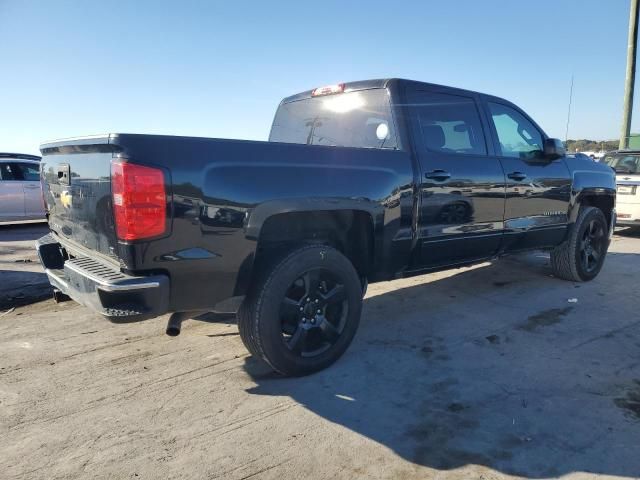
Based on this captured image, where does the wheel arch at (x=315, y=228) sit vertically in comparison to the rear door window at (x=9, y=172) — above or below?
below

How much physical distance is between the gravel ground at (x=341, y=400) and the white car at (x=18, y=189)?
7.21 m

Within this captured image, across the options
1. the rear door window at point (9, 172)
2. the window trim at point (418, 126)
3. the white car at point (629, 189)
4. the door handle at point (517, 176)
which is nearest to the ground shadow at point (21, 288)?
the window trim at point (418, 126)

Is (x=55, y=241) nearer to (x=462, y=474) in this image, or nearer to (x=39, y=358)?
(x=39, y=358)

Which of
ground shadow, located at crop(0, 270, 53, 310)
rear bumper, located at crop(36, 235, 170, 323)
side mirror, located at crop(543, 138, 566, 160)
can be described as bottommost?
ground shadow, located at crop(0, 270, 53, 310)

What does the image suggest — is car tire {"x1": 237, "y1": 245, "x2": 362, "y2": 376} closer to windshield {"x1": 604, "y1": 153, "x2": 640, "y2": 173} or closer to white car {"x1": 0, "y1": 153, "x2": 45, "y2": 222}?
windshield {"x1": 604, "y1": 153, "x2": 640, "y2": 173}

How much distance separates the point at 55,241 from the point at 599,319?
15.3 ft

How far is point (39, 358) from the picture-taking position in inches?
140

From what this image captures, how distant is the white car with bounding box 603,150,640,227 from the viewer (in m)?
8.77

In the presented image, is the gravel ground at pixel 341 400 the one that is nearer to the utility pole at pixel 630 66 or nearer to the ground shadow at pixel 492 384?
the ground shadow at pixel 492 384

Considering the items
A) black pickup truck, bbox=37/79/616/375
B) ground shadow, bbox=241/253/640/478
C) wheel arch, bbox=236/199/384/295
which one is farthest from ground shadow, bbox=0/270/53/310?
wheel arch, bbox=236/199/384/295

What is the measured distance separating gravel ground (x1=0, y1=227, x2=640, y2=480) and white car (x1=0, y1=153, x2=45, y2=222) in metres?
7.21

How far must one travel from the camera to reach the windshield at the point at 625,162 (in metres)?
8.96

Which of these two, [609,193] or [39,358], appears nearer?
[39,358]

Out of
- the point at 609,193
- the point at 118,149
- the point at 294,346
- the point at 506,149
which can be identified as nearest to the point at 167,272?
the point at 118,149
